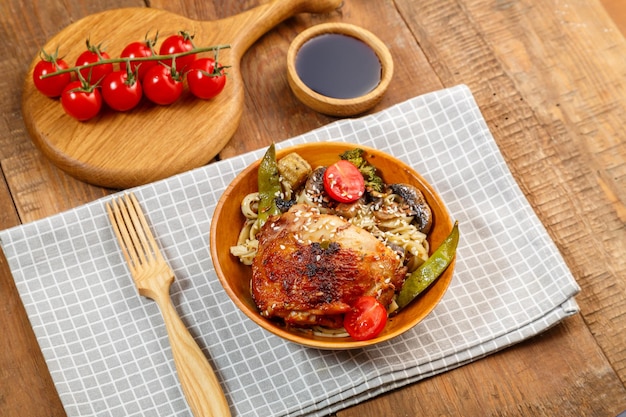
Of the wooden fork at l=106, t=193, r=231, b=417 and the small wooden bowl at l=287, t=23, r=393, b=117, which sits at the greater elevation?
the small wooden bowl at l=287, t=23, r=393, b=117

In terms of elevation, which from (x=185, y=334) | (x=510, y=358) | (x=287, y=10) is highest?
(x=287, y=10)

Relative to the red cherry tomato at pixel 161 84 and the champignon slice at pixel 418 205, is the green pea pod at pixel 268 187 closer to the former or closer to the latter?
the champignon slice at pixel 418 205

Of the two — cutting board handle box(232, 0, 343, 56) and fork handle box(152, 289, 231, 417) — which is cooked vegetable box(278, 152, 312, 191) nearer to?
fork handle box(152, 289, 231, 417)

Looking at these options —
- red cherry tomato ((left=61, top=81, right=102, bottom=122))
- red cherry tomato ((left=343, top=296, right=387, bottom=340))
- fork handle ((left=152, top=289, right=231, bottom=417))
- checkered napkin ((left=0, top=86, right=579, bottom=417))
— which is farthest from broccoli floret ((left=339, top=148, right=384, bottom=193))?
red cherry tomato ((left=61, top=81, right=102, bottom=122))

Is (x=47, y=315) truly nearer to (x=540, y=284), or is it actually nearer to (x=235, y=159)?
(x=235, y=159)

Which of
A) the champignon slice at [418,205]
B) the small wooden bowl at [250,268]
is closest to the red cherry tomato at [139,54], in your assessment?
the small wooden bowl at [250,268]

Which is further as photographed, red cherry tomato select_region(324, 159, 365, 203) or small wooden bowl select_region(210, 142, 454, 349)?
red cherry tomato select_region(324, 159, 365, 203)

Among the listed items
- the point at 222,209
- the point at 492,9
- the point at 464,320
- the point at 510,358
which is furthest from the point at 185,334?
the point at 492,9
